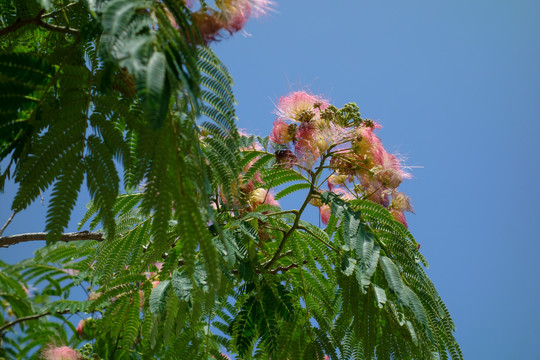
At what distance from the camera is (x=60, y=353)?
264 cm

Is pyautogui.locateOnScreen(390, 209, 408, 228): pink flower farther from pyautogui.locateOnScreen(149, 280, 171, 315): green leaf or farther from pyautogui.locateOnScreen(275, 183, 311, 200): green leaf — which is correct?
pyautogui.locateOnScreen(149, 280, 171, 315): green leaf

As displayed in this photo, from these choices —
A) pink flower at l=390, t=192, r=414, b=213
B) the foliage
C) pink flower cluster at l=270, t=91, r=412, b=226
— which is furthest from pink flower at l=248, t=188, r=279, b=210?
pink flower at l=390, t=192, r=414, b=213

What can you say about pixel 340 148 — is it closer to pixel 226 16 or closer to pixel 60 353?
pixel 226 16

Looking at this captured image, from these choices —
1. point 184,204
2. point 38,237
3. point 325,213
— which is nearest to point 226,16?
point 184,204

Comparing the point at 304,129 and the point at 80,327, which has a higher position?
the point at 304,129

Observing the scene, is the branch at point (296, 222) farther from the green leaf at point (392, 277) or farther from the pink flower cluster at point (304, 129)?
the green leaf at point (392, 277)

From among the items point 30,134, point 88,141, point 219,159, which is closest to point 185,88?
point 88,141

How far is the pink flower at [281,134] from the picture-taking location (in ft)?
8.96

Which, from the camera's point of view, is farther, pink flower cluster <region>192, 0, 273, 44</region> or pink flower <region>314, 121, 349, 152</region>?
pink flower <region>314, 121, 349, 152</region>

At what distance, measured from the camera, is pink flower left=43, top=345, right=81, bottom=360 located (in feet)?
8.25

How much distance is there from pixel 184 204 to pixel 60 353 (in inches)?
73.0

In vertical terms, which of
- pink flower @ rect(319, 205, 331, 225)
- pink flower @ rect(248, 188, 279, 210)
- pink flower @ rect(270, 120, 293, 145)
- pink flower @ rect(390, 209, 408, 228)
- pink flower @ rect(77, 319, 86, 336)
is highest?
pink flower @ rect(270, 120, 293, 145)

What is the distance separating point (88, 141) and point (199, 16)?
417 millimetres

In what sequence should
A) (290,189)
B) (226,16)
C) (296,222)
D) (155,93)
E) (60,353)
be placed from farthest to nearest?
(290,189), (60,353), (296,222), (226,16), (155,93)
